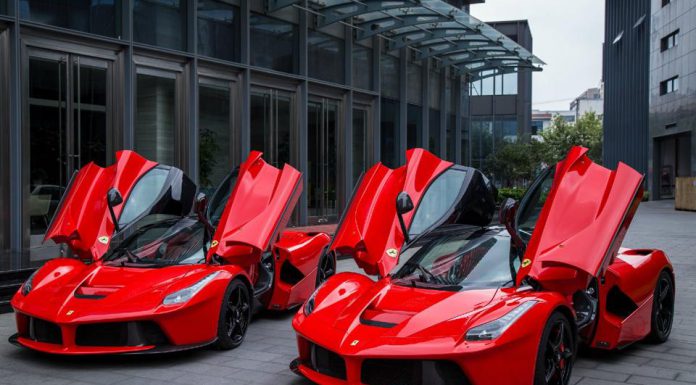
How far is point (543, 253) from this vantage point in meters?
4.87

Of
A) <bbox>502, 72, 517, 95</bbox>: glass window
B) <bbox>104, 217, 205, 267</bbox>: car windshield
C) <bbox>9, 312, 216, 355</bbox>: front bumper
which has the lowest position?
<bbox>9, 312, 216, 355</bbox>: front bumper

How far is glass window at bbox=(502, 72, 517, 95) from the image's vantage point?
167 ft

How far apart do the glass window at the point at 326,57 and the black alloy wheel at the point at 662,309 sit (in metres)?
14.3

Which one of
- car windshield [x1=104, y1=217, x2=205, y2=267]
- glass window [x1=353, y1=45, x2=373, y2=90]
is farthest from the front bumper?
glass window [x1=353, y1=45, x2=373, y2=90]

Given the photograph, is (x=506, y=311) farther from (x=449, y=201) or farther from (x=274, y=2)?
(x=274, y=2)

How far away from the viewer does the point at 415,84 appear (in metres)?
25.6

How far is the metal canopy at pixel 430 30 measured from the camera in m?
18.8

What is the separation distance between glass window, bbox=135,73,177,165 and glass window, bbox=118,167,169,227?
782 cm

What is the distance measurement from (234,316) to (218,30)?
11.5m

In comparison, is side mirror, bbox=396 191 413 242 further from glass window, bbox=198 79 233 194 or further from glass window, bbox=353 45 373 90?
glass window, bbox=353 45 373 90

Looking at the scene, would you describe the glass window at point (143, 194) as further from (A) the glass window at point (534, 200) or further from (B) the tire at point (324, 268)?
(A) the glass window at point (534, 200)

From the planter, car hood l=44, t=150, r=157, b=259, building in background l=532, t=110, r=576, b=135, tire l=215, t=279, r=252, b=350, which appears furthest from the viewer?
building in background l=532, t=110, r=576, b=135

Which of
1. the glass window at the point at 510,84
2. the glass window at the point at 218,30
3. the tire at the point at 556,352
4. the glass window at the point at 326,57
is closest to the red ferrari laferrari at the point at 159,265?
the tire at the point at 556,352

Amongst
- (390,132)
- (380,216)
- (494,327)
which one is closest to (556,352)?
(494,327)
